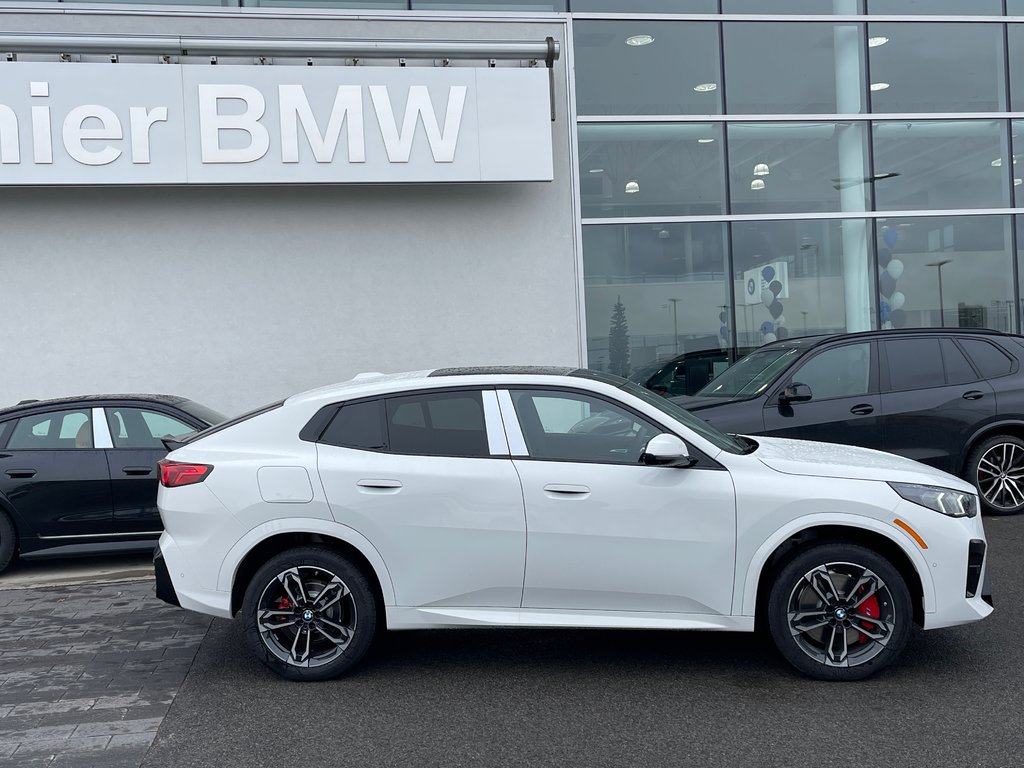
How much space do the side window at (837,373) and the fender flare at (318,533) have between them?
5.21m

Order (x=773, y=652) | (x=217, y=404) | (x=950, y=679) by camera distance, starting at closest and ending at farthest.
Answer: (x=950, y=679), (x=773, y=652), (x=217, y=404)

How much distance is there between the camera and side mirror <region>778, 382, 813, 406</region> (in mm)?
8500

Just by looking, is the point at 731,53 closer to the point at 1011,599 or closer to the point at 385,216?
the point at 385,216

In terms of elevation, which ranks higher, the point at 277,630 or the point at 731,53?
the point at 731,53

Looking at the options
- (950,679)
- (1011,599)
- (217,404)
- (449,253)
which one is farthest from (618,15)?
(950,679)

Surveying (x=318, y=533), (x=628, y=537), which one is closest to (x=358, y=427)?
(x=318, y=533)

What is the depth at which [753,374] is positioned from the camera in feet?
30.8

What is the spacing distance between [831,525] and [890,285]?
1042 cm

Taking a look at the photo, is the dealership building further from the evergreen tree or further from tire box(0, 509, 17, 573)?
tire box(0, 509, 17, 573)

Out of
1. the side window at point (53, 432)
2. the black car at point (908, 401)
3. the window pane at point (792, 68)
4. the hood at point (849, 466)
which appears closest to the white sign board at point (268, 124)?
the window pane at point (792, 68)

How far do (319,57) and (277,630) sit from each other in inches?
375

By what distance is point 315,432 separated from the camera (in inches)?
204

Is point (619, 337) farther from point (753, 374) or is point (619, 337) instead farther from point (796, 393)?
point (796, 393)

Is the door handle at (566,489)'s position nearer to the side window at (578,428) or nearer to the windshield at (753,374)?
the side window at (578,428)
